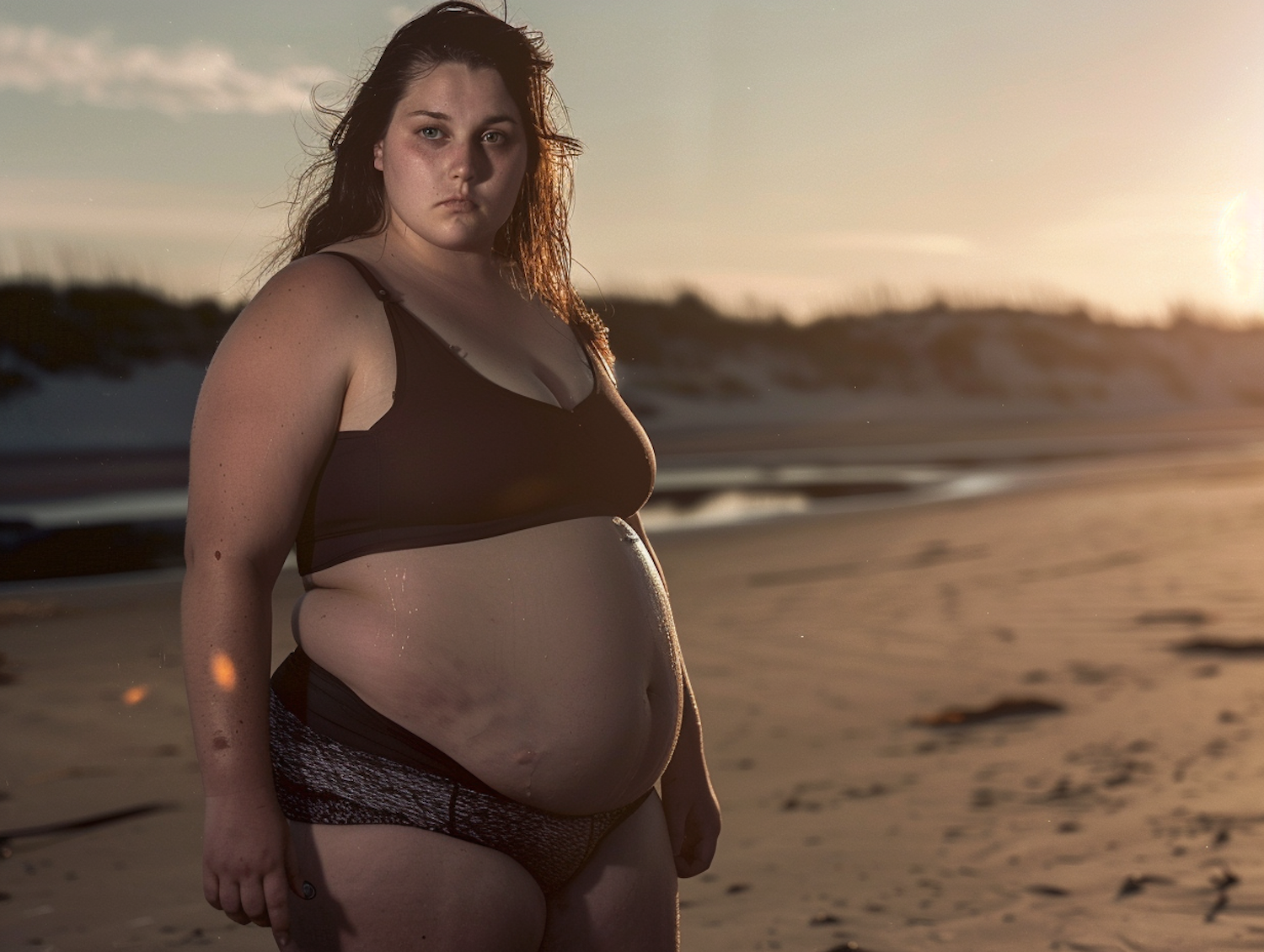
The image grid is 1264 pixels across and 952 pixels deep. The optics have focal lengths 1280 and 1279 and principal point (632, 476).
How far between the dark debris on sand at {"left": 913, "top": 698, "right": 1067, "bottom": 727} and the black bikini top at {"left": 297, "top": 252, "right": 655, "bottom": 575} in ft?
11.7

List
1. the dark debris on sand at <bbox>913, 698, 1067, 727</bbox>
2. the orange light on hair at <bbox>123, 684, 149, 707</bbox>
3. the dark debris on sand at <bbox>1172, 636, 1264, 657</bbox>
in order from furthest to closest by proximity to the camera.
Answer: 1. the dark debris on sand at <bbox>1172, 636, 1264, 657</bbox>
2. the orange light on hair at <bbox>123, 684, 149, 707</bbox>
3. the dark debris on sand at <bbox>913, 698, 1067, 727</bbox>

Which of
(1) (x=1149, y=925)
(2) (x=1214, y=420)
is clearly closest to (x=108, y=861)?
(1) (x=1149, y=925)

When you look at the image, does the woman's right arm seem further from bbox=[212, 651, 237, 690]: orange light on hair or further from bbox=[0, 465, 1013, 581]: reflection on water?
bbox=[0, 465, 1013, 581]: reflection on water

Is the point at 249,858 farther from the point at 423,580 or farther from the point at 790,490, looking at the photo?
the point at 790,490

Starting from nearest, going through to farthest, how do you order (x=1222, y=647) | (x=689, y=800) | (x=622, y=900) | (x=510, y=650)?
(x=510, y=650) < (x=622, y=900) < (x=689, y=800) < (x=1222, y=647)

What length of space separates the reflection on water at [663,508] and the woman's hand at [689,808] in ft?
21.9

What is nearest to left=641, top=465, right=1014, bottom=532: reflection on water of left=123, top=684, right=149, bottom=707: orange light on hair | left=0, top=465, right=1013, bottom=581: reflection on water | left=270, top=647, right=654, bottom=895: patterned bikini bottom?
left=0, top=465, right=1013, bottom=581: reflection on water

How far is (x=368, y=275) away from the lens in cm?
155

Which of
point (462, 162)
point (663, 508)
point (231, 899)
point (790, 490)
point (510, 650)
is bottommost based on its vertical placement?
point (790, 490)

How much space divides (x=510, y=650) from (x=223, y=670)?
33 centimetres

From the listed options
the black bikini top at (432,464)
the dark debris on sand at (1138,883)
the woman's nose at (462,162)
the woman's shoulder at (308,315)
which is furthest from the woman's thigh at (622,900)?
the dark debris on sand at (1138,883)

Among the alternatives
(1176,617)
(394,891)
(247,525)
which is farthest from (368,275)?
(1176,617)

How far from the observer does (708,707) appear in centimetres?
510

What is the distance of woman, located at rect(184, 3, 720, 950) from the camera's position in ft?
4.77
